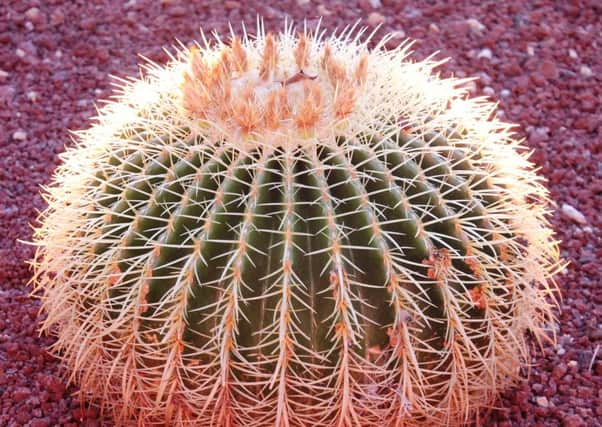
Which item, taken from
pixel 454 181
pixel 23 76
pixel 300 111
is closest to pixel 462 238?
pixel 454 181

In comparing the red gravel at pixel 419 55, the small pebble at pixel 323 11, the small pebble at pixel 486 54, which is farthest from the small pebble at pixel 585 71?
the small pebble at pixel 323 11

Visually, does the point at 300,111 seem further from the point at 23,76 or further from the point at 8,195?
the point at 23,76

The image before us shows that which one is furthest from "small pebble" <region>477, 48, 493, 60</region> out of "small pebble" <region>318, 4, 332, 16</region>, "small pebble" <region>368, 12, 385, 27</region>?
"small pebble" <region>318, 4, 332, 16</region>

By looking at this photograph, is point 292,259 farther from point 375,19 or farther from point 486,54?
point 375,19

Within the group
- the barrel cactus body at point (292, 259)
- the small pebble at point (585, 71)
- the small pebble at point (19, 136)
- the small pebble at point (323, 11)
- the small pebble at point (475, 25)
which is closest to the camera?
the barrel cactus body at point (292, 259)

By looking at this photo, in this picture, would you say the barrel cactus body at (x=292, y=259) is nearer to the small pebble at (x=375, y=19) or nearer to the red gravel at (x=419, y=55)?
the red gravel at (x=419, y=55)
